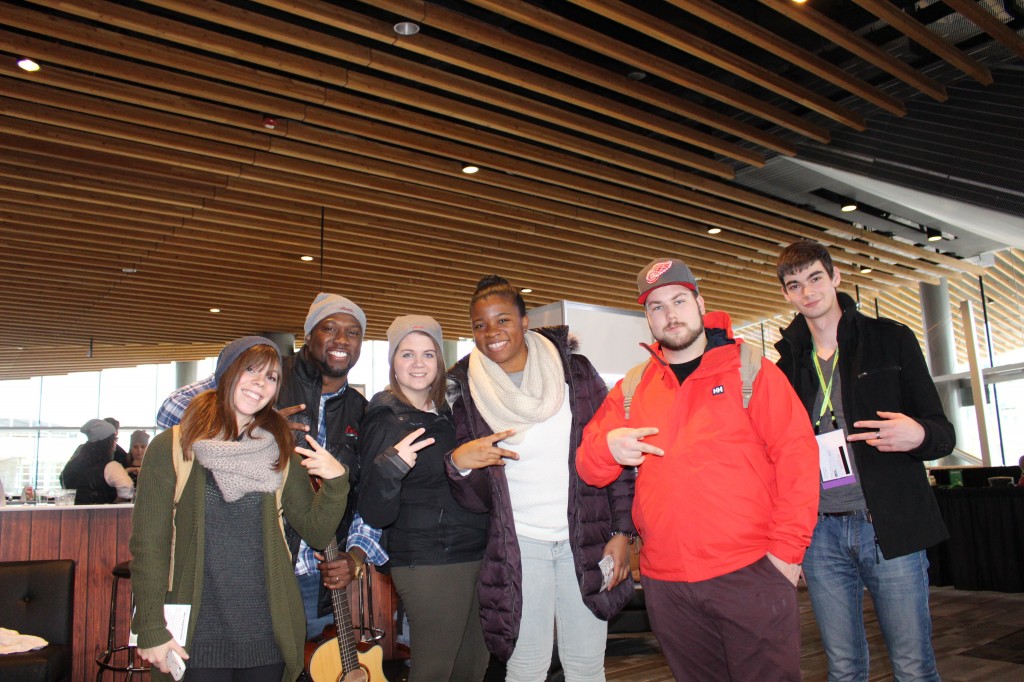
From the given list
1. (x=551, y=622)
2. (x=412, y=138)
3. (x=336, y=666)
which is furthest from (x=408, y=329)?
(x=412, y=138)

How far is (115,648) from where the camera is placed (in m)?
3.97

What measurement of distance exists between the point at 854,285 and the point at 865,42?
7.28 metres

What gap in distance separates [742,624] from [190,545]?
1.48m

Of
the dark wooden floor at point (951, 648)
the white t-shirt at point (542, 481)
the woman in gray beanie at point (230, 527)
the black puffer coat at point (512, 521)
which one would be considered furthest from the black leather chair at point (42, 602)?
the dark wooden floor at point (951, 648)

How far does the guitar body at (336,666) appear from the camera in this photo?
8.95 feet

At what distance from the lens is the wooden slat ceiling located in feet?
15.5

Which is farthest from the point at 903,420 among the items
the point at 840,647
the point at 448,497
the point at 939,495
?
the point at 939,495

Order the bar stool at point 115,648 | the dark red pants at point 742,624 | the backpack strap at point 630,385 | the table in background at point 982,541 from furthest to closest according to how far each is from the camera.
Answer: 1. the table in background at point 982,541
2. the bar stool at point 115,648
3. the backpack strap at point 630,385
4. the dark red pants at point 742,624

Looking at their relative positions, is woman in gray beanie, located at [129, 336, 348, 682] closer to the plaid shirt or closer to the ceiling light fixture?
the plaid shirt

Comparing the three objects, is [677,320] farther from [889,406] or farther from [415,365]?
[415,365]

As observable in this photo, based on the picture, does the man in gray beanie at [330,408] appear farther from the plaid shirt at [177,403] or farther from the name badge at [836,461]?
the name badge at [836,461]

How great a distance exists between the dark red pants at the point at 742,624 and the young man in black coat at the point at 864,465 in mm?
383

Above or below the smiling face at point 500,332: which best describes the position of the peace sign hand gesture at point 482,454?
below

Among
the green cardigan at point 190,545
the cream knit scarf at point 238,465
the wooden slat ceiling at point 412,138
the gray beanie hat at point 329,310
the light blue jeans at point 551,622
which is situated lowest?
the light blue jeans at point 551,622
